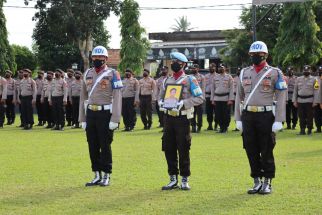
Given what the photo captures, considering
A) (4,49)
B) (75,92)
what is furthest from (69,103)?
(4,49)

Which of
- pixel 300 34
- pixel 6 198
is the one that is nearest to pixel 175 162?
pixel 6 198

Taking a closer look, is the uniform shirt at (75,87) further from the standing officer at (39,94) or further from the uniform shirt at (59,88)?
the standing officer at (39,94)

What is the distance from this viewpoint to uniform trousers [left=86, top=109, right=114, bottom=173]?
33.5 feet

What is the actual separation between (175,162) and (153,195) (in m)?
0.85

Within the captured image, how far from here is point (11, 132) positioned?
21703 millimetres

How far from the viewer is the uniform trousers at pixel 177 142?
9.79 m

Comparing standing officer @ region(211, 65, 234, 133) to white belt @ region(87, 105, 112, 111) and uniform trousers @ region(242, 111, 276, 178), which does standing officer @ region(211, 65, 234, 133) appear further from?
uniform trousers @ region(242, 111, 276, 178)

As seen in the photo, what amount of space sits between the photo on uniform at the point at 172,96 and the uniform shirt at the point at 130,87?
40.7ft

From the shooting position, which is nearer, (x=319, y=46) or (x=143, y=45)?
(x=319, y=46)

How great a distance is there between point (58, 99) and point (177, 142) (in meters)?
13.4

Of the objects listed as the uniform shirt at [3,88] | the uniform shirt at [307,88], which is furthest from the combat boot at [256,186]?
the uniform shirt at [3,88]

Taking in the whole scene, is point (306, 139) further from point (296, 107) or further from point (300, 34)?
point (300, 34)

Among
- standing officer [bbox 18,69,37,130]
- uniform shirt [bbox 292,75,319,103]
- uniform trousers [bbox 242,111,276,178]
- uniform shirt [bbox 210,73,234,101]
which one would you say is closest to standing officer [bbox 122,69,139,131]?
uniform shirt [bbox 210,73,234,101]

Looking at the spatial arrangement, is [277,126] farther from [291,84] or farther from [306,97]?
[291,84]
